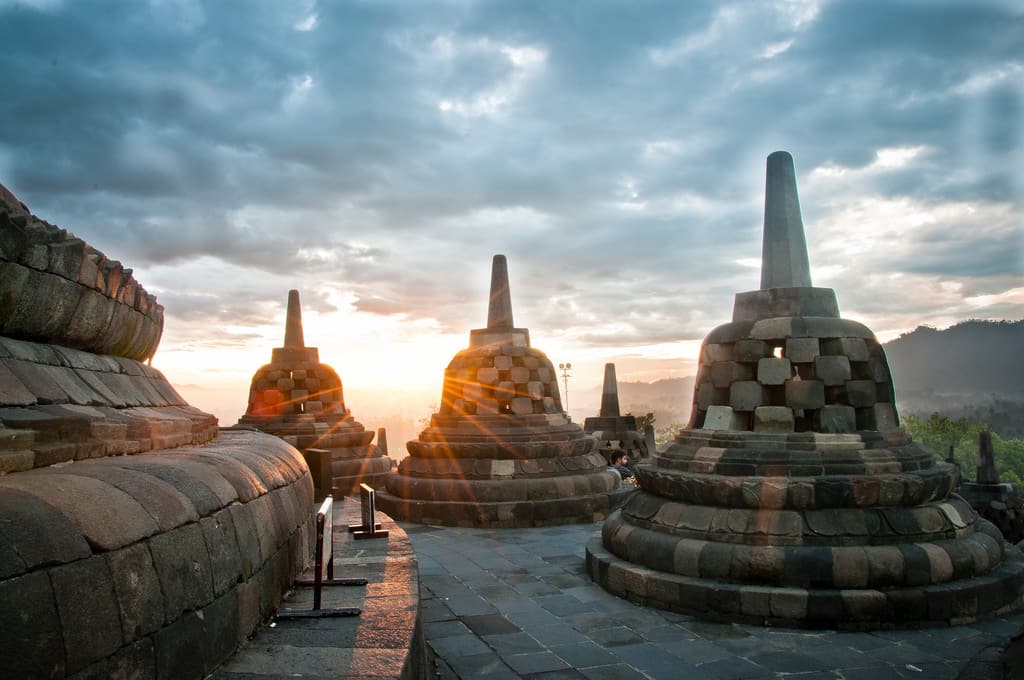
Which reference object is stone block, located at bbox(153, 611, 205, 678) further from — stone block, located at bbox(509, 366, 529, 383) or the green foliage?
the green foliage

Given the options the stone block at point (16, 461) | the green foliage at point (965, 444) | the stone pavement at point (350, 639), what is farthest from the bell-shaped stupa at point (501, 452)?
the green foliage at point (965, 444)

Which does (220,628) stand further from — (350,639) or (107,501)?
(107,501)

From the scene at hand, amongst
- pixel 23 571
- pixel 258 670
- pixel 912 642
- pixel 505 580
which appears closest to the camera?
pixel 23 571

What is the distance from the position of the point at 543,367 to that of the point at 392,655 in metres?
8.81

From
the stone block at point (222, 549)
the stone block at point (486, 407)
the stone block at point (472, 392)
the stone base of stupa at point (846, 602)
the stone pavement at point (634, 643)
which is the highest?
the stone block at point (472, 392)

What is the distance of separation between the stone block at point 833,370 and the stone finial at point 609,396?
43.8 ft

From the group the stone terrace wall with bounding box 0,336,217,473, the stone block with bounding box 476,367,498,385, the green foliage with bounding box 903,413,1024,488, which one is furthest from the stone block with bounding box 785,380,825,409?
the green foliage with bounding box 903,413,1024,488

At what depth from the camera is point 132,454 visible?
3213 millimetres

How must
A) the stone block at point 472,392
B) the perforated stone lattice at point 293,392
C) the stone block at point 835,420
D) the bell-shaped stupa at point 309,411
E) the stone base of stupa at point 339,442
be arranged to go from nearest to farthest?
the stone block at point 835,420
the stone block at point 472,392
the stone base of stupa at point 339,442
the bell-shaped stupa at point 309,411
the perforated stone lattice at point 293,392

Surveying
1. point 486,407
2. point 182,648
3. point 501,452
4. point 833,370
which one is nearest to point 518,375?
point 486,407

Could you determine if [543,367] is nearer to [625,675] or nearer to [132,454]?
[625,675]

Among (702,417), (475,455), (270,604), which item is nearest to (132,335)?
(270,604)

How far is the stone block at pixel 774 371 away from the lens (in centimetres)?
639

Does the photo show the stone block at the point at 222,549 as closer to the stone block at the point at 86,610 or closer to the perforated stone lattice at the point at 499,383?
the stone block at the point at 86,610
